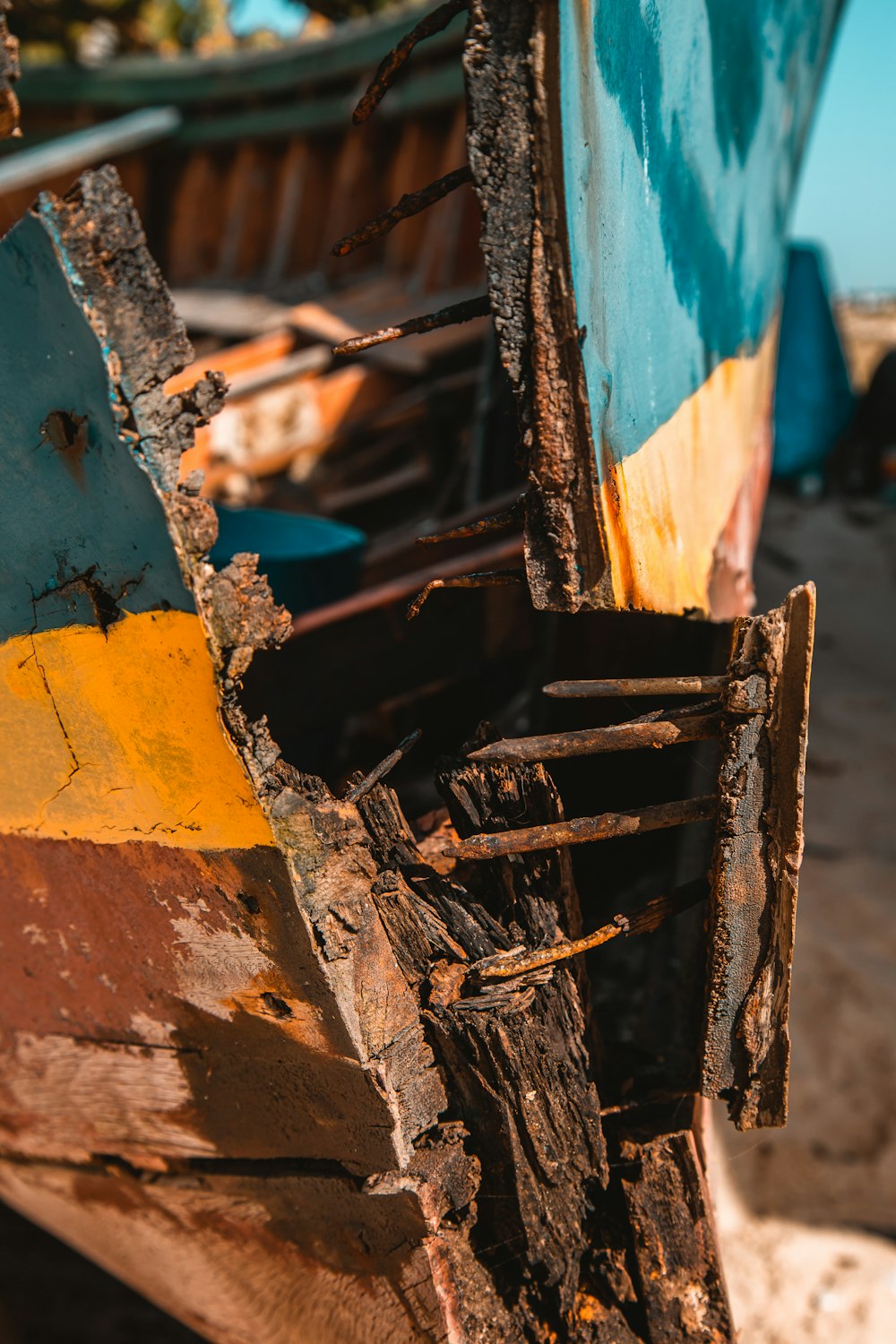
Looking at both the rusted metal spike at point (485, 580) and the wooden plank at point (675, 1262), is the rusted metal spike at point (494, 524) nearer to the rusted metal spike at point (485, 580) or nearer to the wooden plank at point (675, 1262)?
the rusted metal spike at point (485, 580)

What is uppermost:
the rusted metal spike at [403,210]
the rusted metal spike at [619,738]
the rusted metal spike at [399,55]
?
the rusted metal spike at [399,55]

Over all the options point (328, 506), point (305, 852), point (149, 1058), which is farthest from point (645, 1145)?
point (328, 506)

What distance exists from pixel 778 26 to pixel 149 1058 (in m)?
3.11

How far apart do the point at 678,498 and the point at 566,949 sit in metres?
0.89

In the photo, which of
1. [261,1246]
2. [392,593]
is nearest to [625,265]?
[392,593]

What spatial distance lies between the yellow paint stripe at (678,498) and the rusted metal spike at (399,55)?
561 millimetres

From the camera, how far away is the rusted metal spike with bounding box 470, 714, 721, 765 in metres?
1.37

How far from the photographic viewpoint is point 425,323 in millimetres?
1249

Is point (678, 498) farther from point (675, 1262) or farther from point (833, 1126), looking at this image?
point (833, 1126)

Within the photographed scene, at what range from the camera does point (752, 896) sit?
1404 mm

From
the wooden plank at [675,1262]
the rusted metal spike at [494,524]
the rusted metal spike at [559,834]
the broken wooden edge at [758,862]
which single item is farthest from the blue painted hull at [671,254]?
the wooden plank at [675,1262]

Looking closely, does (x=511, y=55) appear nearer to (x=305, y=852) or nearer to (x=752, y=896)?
(x=305, y=852)

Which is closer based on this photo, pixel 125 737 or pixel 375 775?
pixel 125 737

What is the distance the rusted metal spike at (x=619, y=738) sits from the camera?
137cm
